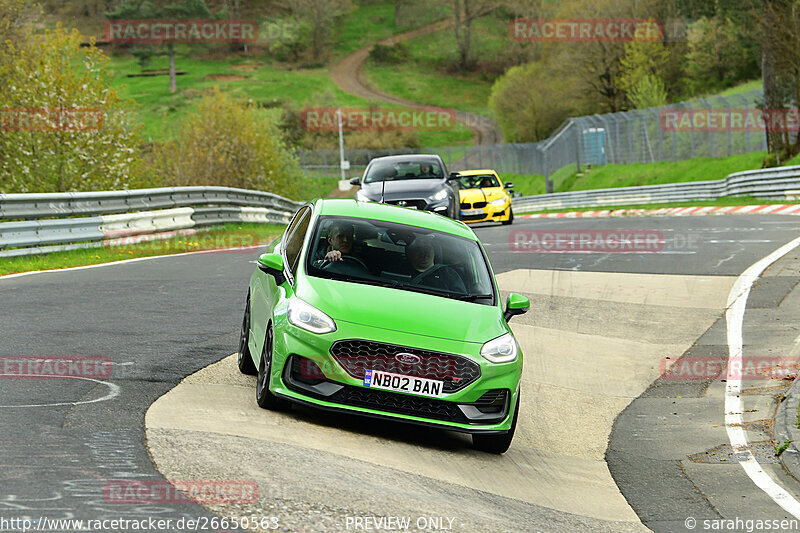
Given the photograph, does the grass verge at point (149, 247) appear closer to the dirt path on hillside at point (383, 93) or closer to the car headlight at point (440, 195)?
the car headlight at point (440, 195)

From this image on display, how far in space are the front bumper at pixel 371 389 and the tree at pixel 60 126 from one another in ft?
75.4

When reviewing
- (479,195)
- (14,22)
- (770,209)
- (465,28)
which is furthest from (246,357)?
(465,28)

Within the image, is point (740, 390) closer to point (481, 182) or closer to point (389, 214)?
point (389, 214)

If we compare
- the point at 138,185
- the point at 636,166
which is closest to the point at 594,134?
the point at 636,166

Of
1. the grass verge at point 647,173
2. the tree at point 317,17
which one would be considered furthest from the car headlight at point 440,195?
the tree at point 317,17

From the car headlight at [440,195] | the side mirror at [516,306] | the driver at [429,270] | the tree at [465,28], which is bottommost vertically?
the car headlight at [440,195]

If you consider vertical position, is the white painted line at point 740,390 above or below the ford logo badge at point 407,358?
below

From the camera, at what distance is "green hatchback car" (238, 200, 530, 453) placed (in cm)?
738

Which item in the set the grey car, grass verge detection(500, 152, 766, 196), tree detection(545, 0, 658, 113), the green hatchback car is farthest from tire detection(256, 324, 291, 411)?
tree detection(545, 0, 658, 113)

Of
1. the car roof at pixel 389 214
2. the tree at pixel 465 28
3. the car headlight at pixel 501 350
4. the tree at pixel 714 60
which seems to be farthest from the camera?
the tree at pixel 465 28

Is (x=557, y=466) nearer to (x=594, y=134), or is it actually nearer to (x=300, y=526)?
(x=300, y=526)

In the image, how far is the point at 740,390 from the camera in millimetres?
10375

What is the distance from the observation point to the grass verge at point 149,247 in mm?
17578

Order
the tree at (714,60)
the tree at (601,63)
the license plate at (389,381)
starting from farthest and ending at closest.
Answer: the tree at (601,63) → the tree at (714,60) → the license plate at (389,381)
